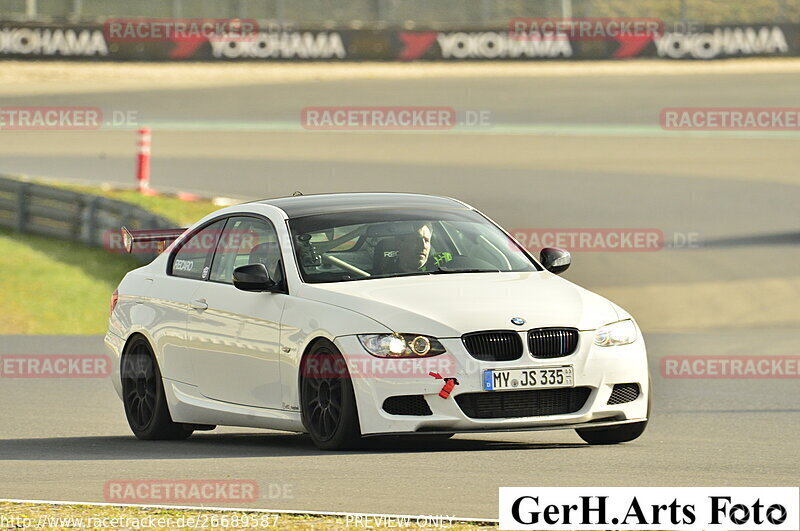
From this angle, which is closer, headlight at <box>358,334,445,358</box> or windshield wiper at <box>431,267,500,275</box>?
headlight at <box>358,334,445,358</box>

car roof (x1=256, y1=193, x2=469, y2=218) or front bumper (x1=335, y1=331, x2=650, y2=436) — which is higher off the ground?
car roof (x1=256, y1=193, x2=469, y2=218)

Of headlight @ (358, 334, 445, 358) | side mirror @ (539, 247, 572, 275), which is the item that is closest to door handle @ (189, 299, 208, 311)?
headlight @ (358, 334, 445, 358)

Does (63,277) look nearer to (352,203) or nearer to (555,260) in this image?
(352,203)

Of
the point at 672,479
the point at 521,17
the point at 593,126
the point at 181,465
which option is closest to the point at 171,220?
the point at 181,465

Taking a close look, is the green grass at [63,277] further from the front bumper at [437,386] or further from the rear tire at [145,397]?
the front bumper at [437,386]

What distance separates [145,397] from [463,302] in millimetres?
2871

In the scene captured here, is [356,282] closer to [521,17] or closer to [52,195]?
[52,195]

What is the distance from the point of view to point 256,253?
10859mm

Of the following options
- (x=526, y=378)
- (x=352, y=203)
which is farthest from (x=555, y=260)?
(x=526, y=378)

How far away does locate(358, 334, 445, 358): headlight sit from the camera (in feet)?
30.5

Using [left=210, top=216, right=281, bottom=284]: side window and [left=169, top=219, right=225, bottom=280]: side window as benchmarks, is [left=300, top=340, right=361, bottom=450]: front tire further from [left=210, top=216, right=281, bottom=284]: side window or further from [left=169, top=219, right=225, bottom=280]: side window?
[left=169, top=219, right=225, bottom=280]: side window

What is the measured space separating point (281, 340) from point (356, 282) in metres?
0.55

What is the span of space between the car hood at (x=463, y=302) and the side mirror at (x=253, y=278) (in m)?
0.25

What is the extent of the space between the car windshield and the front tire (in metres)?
0.65
